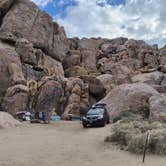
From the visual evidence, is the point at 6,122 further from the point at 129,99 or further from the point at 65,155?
the point at 129,99

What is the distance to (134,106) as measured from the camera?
2784 cm

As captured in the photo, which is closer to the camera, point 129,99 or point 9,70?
point 129,99

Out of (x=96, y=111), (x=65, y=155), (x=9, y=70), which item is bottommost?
(x=65, y=155)

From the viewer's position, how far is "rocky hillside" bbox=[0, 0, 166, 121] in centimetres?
2991

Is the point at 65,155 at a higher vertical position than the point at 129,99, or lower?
lower

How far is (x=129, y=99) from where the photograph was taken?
2833cm

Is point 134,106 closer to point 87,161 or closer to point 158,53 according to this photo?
point 87,161

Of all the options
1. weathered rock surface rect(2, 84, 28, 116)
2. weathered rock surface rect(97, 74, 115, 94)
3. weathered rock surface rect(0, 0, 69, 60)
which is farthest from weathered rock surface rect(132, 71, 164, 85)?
weathered rock surface rect(2, 84, 28, 116)

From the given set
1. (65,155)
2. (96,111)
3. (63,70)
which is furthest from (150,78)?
(65,155)

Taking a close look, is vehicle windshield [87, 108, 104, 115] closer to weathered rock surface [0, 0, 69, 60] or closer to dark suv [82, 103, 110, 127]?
dark suv [82, 103, 110, 127]

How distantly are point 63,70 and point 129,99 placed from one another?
22.6 metres

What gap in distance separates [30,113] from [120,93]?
9.13 m

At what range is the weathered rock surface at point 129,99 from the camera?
2788 cm

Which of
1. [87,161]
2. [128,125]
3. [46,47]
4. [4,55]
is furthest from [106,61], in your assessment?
[87,161]
